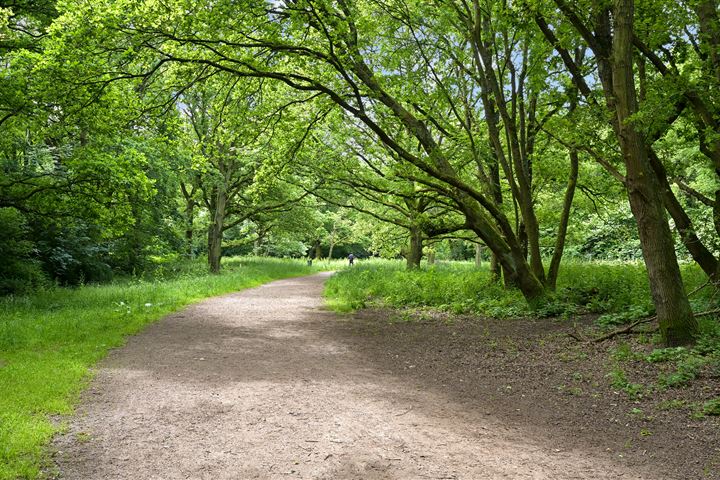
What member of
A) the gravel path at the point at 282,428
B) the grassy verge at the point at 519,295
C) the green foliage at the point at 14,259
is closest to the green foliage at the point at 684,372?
the gravel path at the point at 282,428

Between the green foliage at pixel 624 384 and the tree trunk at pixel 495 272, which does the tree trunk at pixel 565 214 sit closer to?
the tree trunk at pixel 495 272

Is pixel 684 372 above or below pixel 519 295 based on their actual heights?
below

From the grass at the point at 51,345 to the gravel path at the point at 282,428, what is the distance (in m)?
0.23

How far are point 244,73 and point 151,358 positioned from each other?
203 inches

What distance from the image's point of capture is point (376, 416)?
4.73 meters

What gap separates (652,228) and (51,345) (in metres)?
8.67

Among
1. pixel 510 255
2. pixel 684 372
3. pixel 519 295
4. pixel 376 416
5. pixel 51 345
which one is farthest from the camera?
pixel 519 295

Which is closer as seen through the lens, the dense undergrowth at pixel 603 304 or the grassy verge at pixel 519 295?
the dense undergrowth at pixel 603 304

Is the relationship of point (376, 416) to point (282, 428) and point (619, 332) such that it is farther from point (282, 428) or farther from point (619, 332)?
point (619, 332)

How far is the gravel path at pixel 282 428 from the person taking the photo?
11.8 feet

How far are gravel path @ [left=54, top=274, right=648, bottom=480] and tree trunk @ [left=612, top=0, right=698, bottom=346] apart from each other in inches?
120


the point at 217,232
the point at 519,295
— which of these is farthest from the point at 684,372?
the point at 217,232

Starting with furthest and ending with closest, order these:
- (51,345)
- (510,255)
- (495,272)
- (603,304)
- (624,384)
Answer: (495,272) → (510,255) → (603,304) → (51,345) → (624,384)

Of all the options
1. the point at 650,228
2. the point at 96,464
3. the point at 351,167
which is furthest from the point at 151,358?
the point at 351,167
